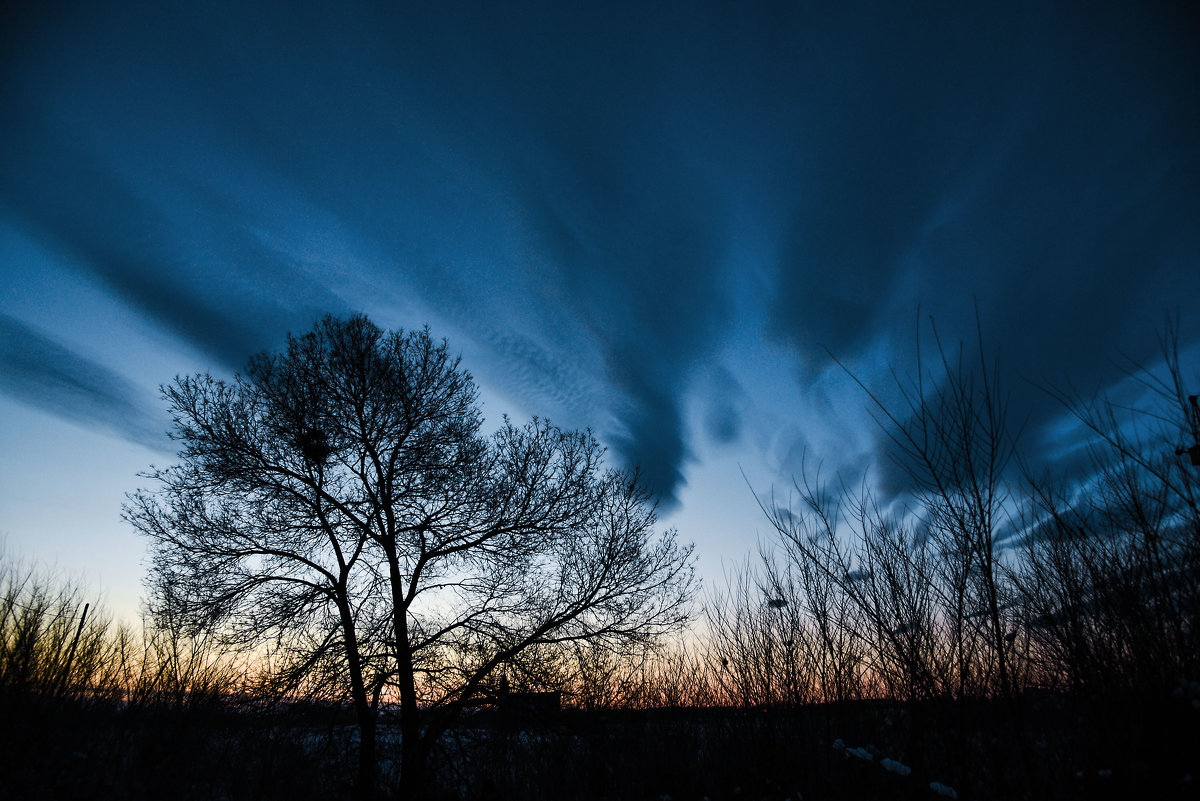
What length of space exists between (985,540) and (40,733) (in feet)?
40.0

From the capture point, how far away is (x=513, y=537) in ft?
35.8

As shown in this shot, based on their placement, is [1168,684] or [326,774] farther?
[326,774]

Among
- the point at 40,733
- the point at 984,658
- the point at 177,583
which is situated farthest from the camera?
the point at 177,583

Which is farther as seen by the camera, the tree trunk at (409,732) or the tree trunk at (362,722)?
the tree trunk at (409,732)

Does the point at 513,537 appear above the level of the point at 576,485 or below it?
below

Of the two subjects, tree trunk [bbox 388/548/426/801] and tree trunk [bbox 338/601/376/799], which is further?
tree trunk [bbox 388/548/426/801]

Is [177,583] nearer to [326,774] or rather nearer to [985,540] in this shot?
[326,774]

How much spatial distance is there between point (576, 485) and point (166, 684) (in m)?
8.83

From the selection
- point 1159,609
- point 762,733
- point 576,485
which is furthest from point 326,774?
point 1159,609

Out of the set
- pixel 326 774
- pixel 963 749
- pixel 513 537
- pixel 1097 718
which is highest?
pixel 513 537

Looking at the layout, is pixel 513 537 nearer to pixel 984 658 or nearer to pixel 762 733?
pixel 762 733

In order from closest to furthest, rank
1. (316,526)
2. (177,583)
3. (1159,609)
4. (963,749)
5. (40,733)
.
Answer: (1159,609), (963,749), (40,733), (177,583), (316,526)

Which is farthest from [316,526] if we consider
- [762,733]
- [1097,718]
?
[1097,718]

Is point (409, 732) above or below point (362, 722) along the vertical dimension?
below
